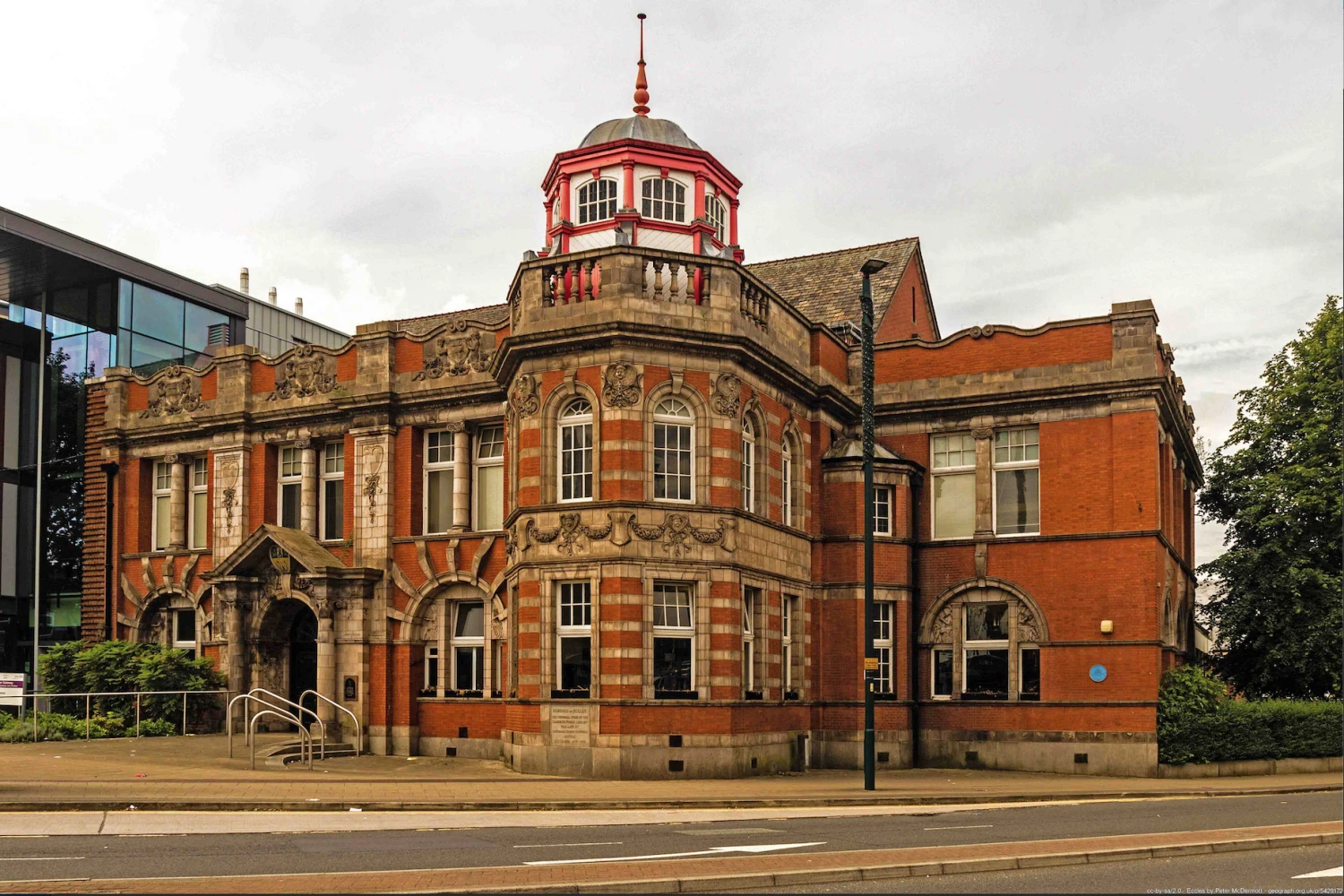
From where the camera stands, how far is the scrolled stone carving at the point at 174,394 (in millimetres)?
36812

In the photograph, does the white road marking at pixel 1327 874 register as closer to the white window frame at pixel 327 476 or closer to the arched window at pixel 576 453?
the arched window at pixel 576 453


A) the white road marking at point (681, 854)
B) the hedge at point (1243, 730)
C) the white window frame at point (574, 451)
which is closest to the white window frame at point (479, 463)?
the white window frame at point (574, 451)

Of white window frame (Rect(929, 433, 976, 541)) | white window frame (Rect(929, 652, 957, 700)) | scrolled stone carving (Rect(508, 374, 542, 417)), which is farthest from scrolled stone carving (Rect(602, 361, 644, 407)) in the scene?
white window frame (Rect(929, 652, 957, 700))

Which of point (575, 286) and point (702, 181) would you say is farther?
point (702, 181)

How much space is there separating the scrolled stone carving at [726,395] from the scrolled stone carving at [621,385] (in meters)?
1.49

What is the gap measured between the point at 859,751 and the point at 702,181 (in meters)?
12.4

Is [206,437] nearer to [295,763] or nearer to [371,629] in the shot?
[371,629]

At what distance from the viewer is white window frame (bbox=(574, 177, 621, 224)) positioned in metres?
31.4

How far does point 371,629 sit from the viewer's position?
3266 cm

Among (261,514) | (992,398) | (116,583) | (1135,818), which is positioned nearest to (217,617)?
(261,514)

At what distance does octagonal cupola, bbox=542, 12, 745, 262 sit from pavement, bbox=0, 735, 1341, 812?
1113 centimetres

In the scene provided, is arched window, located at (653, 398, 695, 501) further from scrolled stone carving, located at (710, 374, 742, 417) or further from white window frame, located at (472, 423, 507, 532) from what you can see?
white window frame, located at (472, 423, 507, 532)

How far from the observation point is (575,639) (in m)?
26.5

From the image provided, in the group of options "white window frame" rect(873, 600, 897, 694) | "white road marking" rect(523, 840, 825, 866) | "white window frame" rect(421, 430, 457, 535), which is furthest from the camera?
"white window frame" rect(421, 430, 457, 535)
